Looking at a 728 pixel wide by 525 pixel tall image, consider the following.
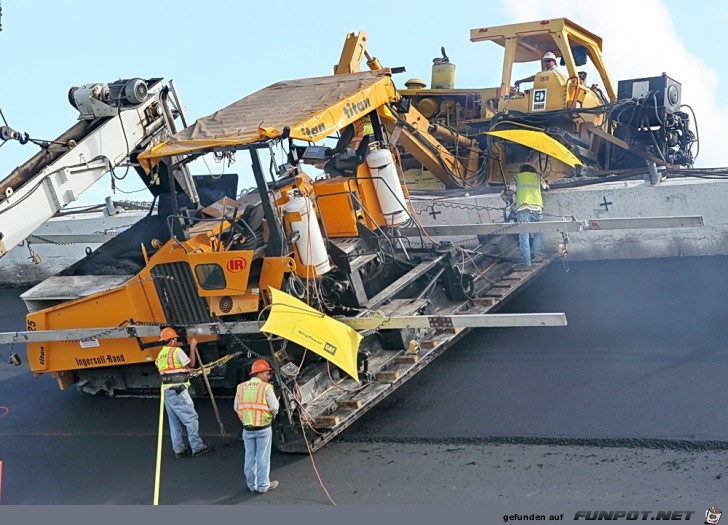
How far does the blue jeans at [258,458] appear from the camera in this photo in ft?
21.8

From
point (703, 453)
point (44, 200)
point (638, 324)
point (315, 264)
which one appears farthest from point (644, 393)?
point (44, 200)

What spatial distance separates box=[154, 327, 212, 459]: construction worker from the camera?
753 centimetres

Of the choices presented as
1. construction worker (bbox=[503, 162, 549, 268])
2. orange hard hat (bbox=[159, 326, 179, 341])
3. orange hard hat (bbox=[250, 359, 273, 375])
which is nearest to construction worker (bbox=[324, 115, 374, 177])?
construction worker (bbox=[503, 162, 549, 268])

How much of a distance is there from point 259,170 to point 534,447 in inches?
129

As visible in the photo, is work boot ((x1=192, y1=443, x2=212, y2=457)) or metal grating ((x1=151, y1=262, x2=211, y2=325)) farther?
metal grating ((x1=151, y1=262, x2=211, y2=325))

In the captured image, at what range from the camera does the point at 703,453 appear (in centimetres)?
624

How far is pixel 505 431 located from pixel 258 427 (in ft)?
6.46

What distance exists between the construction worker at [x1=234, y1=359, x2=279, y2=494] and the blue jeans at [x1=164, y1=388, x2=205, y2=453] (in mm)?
981

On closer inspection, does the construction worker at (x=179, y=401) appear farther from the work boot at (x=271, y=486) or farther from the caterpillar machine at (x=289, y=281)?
the work boot at (x=271, y=486)

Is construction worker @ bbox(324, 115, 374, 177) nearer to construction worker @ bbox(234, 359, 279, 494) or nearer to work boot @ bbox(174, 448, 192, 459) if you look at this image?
construction worker @ bbox(234, 359, 279, 494)

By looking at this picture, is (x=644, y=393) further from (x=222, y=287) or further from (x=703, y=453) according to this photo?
(x=222, y=287)

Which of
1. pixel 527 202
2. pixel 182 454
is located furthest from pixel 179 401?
pixel 527 202

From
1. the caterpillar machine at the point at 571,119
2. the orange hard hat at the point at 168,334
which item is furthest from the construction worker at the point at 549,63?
the orange hard hat at the point at 168,334

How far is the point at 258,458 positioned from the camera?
21.9 ft
